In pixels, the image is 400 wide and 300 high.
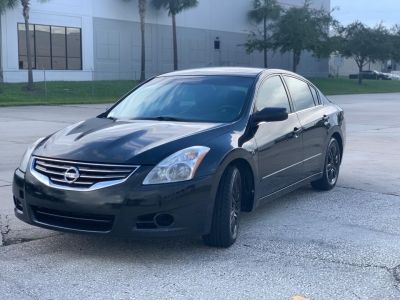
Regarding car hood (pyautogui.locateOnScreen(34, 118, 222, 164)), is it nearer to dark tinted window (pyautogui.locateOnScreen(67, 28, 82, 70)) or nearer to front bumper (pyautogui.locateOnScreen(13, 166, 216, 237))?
front bumper (pyautogui.locateOnScreen(13, 166, 216, 237))

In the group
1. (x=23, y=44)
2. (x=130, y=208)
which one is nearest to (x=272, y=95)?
(x=130, y=208)

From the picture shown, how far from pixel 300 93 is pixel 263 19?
51.9 m

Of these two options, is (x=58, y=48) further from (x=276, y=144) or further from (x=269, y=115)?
(x=269, y=115)

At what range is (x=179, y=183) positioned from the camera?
506 centimetres

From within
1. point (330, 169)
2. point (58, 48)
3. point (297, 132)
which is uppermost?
point (58, 48)

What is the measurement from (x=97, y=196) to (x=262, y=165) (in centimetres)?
189

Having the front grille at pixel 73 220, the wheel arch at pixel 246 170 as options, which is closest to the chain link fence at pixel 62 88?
the wheel arch at pixel 246 170

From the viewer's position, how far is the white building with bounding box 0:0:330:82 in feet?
135

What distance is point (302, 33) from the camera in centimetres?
5194

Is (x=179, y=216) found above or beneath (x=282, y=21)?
beneath

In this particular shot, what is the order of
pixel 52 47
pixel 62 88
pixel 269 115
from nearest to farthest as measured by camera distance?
pixel 269 115, pixel 62 88, pixel 52 47

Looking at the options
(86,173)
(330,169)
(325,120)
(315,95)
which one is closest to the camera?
(86,173)

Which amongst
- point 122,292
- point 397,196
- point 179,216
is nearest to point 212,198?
point 179,216

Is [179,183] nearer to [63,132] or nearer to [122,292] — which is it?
[122,292]
